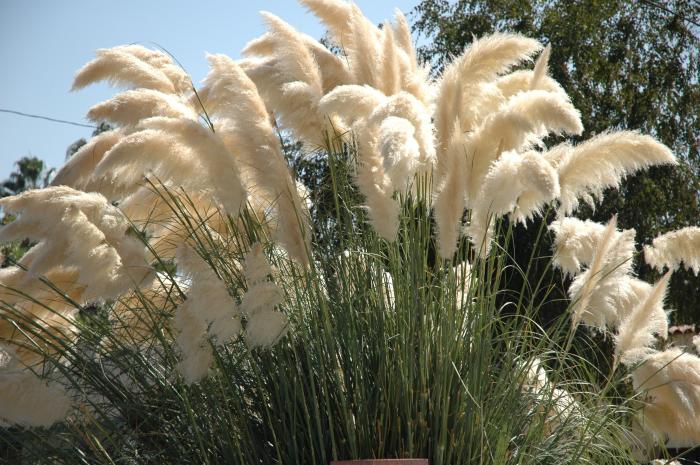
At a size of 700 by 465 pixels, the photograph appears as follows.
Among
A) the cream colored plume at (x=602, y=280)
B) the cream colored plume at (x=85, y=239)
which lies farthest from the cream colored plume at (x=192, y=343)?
the cream colored plume at (x=602, y=280)

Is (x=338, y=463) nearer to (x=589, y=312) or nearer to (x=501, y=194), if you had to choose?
(x=501, y=194)

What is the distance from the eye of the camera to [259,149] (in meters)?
2.85

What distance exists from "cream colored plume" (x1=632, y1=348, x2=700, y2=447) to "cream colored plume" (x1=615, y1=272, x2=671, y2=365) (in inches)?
2.0

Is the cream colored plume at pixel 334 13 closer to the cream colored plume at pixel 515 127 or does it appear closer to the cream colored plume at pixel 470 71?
the cream colored plume at pixel 470 71

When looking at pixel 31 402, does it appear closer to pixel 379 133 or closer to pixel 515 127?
pixel 379 133

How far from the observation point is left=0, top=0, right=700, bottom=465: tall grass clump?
2682 mm

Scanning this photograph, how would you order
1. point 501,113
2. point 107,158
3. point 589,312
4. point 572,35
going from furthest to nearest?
point 572,35 → point 589,312 → point 501,113 → point 107,158

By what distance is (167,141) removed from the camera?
107 inches

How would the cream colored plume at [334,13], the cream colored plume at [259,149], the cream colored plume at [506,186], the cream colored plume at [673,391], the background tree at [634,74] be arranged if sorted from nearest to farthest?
1. the cream colored plume at [506,186]
2. the cream colored plume at [259,149]
3. the cream colored plume at [673,391]
4. the cream colored plume at [334,13]
5. the background tree at [634,74]

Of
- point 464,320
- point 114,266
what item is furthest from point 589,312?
point 114,266

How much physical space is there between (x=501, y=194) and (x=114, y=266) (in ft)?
4.03

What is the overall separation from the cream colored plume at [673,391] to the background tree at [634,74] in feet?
23.7

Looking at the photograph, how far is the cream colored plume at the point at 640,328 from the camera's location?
10.7 feet

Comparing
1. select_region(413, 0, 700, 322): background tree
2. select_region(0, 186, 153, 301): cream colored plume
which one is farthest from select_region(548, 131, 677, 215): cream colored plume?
select_region(413, 0, 700, 322): background tree
